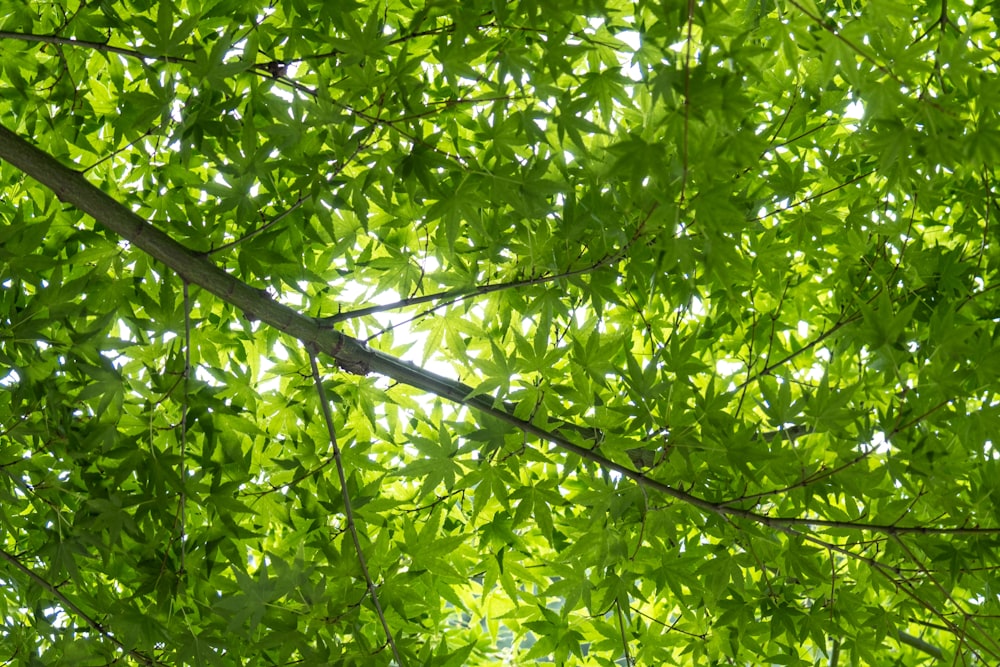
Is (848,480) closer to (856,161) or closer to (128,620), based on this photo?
(856,161)

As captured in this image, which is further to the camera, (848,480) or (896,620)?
(896,620)

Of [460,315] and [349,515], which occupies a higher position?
[460,315]

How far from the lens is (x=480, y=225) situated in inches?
50.9

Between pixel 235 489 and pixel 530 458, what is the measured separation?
502 millimetres

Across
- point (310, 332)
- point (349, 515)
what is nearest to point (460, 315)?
point (310, 332)

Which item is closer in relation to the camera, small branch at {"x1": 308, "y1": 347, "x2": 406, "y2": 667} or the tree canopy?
the tree canopy

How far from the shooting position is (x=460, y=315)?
163cm

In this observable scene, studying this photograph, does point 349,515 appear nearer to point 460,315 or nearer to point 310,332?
point 310,332

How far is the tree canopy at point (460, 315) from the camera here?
1.22 meters

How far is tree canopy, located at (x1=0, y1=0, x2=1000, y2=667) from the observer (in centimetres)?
122

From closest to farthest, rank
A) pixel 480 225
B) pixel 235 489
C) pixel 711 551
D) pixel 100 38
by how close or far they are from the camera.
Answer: pixel 480 225, pixel 235 489, pixel 100 38, pixel 711 551

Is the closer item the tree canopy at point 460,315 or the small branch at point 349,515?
the tree canopy at point 460,315

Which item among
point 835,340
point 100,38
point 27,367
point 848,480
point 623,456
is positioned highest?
point 100,38

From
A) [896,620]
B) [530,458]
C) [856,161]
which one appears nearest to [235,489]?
[530,458]
